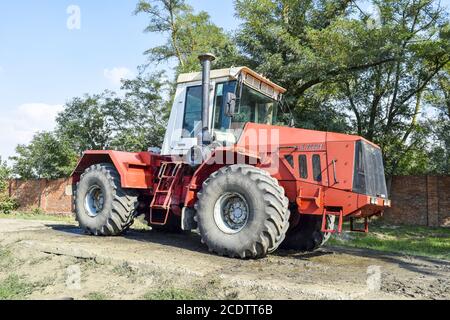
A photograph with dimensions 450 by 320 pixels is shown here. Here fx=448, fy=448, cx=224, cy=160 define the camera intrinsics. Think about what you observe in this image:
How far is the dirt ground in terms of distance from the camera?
16.7ft

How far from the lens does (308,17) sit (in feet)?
62.9

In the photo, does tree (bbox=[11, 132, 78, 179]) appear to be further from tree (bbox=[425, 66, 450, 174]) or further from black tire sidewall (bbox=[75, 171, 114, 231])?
tree (bbox=[425, 66, 450, 174])

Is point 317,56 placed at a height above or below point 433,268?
above

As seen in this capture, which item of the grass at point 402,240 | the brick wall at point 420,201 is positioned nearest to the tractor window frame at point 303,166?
the grass at point 402,240

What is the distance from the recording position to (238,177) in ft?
22.8

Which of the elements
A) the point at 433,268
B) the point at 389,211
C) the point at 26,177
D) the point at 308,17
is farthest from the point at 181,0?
the point at 433,268

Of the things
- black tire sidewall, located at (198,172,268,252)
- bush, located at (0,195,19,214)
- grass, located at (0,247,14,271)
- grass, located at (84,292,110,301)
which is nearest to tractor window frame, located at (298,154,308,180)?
black tire sidewall, located at (198,172,268,252)

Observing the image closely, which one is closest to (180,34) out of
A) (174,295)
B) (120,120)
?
(120,120)

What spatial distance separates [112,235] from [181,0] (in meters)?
19.2

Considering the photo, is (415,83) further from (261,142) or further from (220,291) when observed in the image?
(220,291)

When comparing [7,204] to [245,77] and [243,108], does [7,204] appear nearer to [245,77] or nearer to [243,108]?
[243,108]

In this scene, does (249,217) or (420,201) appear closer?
(249,217)

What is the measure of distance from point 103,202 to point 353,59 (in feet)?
37.3
